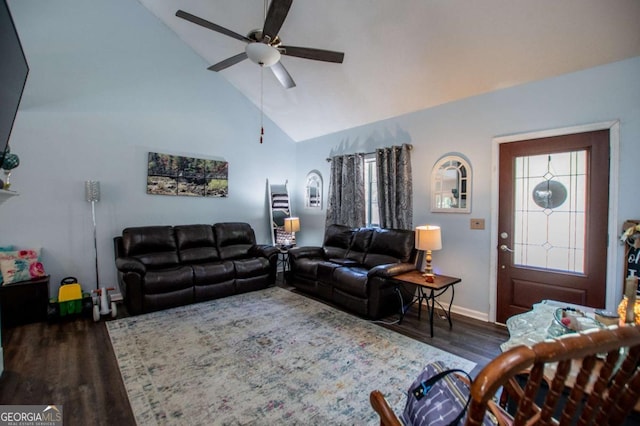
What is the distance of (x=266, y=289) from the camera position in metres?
4.55

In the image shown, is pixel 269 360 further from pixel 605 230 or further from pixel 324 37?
pixel 324 37

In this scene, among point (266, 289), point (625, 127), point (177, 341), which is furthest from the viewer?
point (266, 289)

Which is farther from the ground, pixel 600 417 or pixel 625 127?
pixel 625 127

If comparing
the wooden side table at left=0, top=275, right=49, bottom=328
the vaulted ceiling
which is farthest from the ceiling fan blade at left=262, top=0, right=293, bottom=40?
the wooden side table at left=0, top=275, right=49, bottom=328

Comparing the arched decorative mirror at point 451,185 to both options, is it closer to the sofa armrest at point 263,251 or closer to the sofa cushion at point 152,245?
the sofa armrest at point 263,251

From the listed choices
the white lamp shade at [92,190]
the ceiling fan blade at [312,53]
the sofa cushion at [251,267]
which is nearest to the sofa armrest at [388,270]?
the sofa cushion at [251,267]

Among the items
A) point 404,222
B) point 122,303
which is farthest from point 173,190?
point 404,222

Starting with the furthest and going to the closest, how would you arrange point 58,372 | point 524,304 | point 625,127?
1. point 524,304
2. point 625,127
3. point 58,372

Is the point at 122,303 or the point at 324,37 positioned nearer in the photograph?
the point at 324,37

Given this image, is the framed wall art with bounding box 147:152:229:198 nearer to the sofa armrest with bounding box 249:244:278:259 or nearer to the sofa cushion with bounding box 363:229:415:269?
the sofa armrest with bounding box 249:244:278:259

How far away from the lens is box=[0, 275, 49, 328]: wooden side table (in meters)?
3.13

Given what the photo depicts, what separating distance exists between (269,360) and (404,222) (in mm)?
2537

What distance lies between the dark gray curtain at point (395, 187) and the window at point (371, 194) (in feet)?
1.42

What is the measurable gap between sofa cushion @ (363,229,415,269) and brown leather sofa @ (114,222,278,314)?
5.19ft
